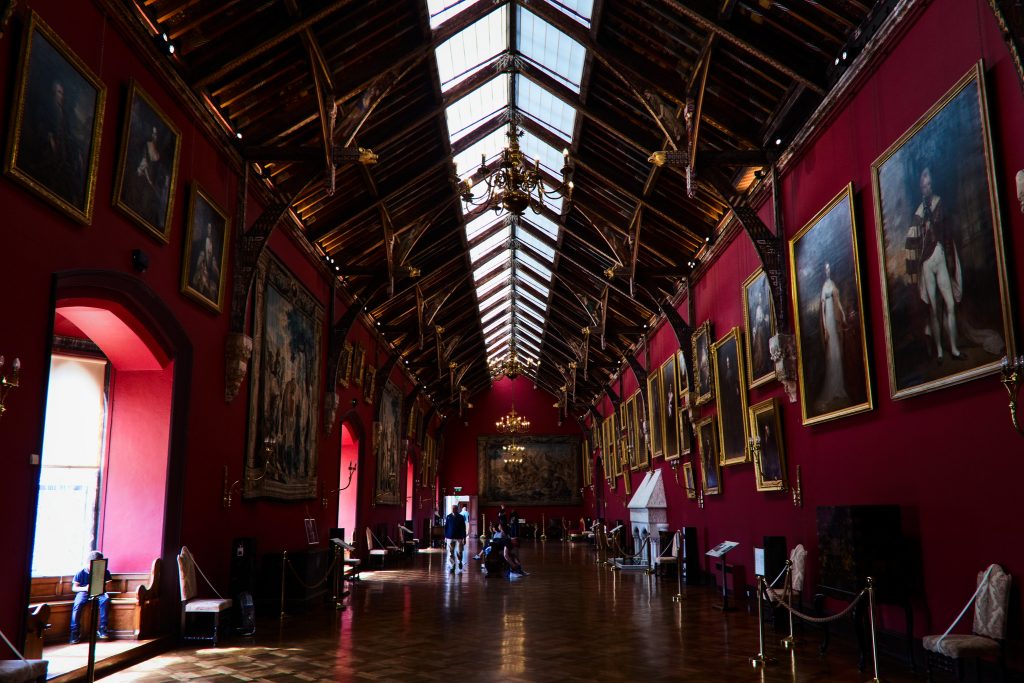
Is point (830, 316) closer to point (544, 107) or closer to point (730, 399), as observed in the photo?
point (730, 399)

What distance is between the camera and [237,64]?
8.34 m

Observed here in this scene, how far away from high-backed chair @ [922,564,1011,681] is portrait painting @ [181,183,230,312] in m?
8.06

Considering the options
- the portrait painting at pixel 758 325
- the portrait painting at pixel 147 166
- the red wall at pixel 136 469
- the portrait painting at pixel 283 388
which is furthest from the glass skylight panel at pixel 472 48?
the red wall at pixel 136 469

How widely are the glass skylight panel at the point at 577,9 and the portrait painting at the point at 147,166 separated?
5.86 meters

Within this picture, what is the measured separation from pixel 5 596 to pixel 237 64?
5.84 m

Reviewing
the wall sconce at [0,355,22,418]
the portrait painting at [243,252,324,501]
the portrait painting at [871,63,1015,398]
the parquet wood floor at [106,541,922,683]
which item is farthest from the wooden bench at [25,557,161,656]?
the portrait painting at [871,63,1015,398]

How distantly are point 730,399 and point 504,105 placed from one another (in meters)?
7.19

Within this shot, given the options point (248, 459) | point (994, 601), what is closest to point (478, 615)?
point (248, 459)

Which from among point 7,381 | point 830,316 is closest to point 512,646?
point 830,316

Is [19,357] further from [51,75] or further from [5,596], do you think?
[51,75]

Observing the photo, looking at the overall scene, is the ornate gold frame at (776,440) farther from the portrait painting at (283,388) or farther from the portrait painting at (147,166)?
the portrait painting at (147,166)

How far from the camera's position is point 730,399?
12758 mm

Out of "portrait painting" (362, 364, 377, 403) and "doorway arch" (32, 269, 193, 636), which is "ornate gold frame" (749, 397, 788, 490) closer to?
"doorway arch" (32, 269, 193, 636)

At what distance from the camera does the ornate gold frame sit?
33.8 feet
